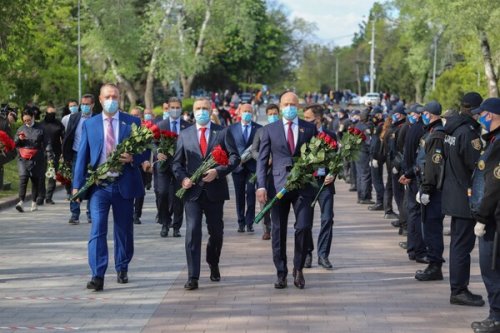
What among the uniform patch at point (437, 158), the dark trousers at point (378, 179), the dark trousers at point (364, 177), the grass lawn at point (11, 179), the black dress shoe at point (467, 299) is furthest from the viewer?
the grass lawn at point (11, 179)

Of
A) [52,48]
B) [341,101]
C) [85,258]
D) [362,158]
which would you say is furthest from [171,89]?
[85,258]

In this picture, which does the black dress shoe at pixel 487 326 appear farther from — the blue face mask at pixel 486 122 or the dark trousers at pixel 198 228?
the dark trousers at pixel 198 228

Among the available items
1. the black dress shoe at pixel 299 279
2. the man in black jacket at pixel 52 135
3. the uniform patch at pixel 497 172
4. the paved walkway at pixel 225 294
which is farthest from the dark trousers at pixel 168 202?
the uniform patch at pixel 497 172

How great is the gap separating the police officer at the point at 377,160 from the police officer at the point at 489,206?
28.0ft

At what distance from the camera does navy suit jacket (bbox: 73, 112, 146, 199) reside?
10.2 m

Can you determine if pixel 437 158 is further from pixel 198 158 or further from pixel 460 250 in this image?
pixel 198 158

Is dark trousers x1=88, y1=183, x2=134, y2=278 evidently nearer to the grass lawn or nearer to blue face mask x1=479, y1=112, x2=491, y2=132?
blue face mask x1=479, y1=112, x2=491, y2=132

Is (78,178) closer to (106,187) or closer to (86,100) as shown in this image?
(106,187)

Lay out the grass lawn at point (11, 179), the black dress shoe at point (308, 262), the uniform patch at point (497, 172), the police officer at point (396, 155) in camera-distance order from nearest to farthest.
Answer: the uniform patch at point (497, 172) < the black dress shoe at point (308, 262) < the police officer at point (396, 155) < the grass lawn at point (11, 179)

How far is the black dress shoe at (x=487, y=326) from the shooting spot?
321 inches

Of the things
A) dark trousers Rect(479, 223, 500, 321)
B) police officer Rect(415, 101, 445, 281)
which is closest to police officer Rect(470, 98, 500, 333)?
dark trousers Rect(479, 223, 500, 321)

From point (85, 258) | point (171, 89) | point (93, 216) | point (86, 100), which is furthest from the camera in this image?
point (171, 89)

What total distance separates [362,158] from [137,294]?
10.7 m

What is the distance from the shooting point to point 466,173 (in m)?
9.45
